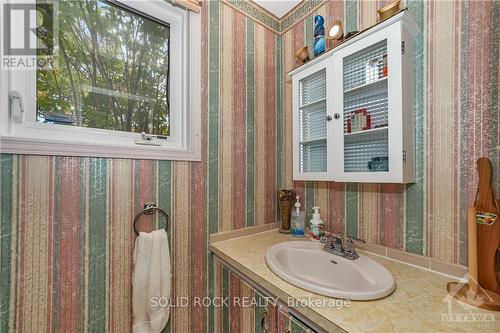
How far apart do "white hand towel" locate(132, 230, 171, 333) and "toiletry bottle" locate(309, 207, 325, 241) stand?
2.56 ft

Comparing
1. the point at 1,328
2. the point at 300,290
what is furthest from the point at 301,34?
the point at 1,328

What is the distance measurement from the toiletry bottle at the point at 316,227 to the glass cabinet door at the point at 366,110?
0.34m

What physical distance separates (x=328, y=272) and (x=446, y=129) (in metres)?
0.78

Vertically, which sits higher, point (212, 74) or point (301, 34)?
point (301, 34)

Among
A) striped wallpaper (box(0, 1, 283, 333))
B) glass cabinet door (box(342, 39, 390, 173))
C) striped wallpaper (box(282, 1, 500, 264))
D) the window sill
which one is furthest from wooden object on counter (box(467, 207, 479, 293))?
the window sill

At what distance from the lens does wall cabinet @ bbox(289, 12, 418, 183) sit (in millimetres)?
881

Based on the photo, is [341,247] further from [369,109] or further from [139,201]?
[139,201]

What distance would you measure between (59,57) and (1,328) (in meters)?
1.03

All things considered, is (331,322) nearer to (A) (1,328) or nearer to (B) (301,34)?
(A) (1,328)

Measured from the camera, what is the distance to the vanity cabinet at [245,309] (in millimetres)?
750

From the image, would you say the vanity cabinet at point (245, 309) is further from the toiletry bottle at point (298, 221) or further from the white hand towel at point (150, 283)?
the toiletry bottle at point (298, 221)

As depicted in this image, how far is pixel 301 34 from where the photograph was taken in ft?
4.73

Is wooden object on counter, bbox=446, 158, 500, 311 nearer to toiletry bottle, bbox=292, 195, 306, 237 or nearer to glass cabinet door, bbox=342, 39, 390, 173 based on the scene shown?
glass cabinet door, bbox=342, 39, 390, 173

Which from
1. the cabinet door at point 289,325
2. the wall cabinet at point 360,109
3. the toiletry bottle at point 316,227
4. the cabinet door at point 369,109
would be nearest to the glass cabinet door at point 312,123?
the wall cabinet at point 360,109
